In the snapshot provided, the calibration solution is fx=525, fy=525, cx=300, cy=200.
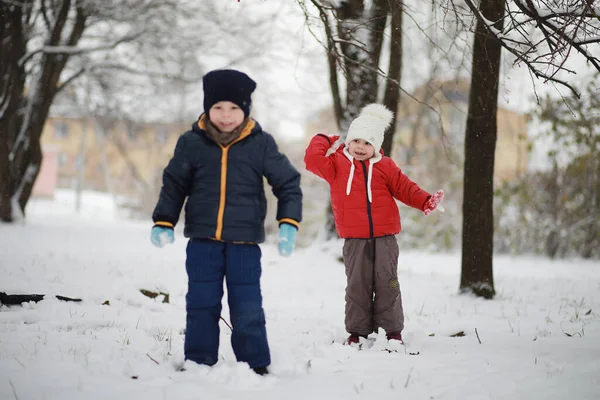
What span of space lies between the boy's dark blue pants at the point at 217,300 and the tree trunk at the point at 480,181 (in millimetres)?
3926

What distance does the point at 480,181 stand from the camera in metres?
6.12

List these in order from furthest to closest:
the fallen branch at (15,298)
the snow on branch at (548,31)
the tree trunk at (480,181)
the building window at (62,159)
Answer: the building window at (62,159), the tree trunk at (480,181), the fallen branch at (15,298), the snow on branch at (548,31)

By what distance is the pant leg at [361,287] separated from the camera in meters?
3.85

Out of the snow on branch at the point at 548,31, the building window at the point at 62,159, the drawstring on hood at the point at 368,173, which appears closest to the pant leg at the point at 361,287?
the drawstring on hood at the point at 368,173

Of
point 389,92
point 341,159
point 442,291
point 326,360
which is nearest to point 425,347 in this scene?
point 326,360

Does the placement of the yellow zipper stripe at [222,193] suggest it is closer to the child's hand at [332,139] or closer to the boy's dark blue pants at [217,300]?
the boy's dark blue pants at [217,300]

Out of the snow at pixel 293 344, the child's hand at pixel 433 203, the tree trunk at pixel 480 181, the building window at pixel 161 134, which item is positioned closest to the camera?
the snow at pixel 293 344

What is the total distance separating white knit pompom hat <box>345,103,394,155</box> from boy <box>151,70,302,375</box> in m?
0.99

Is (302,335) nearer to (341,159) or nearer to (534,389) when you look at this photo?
(341,159)

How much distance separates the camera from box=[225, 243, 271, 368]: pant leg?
2.93m

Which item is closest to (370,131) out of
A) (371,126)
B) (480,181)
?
(371,126)

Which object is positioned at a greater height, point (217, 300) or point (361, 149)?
point (361, 149)

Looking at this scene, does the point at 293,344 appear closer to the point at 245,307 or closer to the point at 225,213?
the point at 245,307

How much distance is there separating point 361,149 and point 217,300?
1580mm
